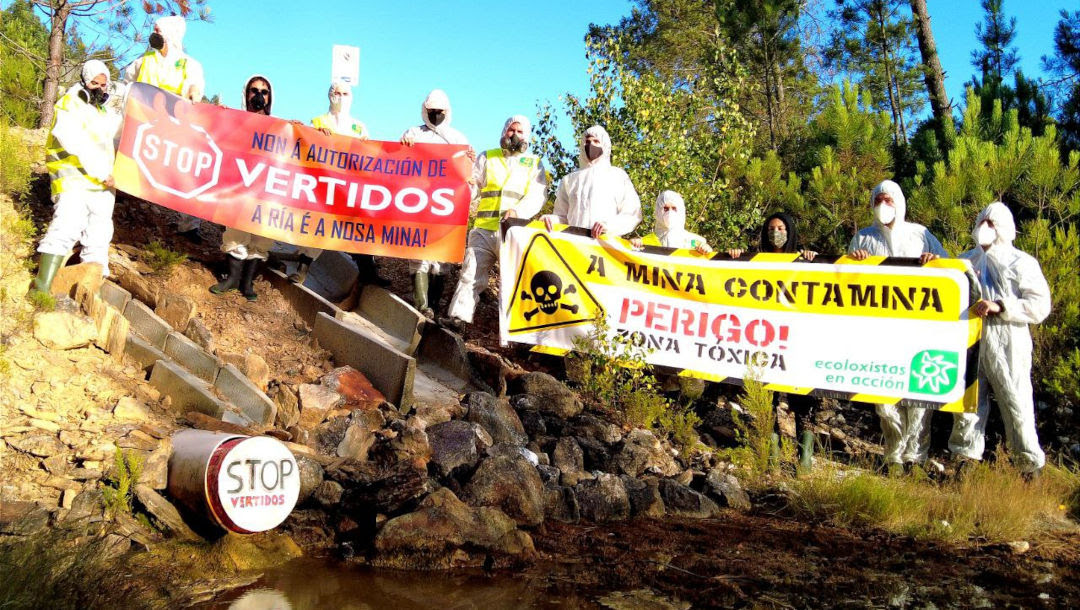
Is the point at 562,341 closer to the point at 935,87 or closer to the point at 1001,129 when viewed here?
the point at 1001,129

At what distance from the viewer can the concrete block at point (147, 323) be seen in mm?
7332

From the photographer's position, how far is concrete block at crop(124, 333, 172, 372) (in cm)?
694

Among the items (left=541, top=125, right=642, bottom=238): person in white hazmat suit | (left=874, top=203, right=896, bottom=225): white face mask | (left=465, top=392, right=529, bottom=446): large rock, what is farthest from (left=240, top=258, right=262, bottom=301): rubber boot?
(left=874, top=203, right=896, bottom=225): white face mask

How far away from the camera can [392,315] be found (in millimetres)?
9344

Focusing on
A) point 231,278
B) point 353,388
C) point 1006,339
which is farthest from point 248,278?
point 1006,339

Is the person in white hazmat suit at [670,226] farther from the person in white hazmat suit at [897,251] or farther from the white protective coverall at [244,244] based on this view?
the white protective coverall at [244,244]

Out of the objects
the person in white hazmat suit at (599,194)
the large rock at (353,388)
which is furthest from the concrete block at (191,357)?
the person in white hazmat suit at (599,194)

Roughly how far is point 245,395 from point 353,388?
1.02 m

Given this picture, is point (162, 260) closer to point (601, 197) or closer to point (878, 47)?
point (601, 197)

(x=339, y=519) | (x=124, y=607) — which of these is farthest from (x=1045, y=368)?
(x=124, y=607)

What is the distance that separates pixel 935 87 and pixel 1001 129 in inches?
114

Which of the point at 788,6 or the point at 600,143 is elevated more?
the point at 788,6

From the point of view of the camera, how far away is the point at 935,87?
13906 millimetres

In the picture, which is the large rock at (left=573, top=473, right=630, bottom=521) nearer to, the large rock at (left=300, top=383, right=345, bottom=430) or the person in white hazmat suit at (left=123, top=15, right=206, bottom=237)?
the large rock at (left=300, top=383, right=345, bottom=430)
